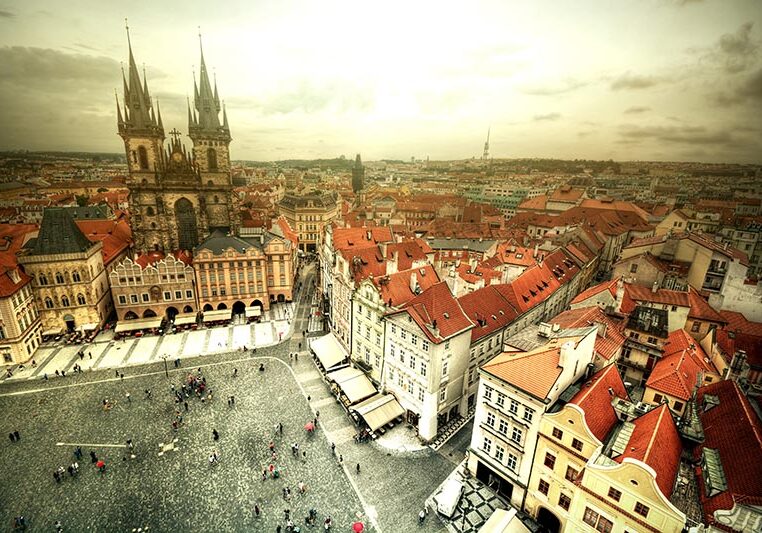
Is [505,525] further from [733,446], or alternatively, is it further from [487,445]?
[733,446]

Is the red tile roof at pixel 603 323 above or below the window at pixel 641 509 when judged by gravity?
above

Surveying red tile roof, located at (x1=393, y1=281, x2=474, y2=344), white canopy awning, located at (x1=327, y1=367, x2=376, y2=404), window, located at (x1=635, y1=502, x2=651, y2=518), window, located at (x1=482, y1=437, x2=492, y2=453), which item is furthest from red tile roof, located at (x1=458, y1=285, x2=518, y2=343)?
window, located at (x1=635, y1=502, x2=651, y2=518)

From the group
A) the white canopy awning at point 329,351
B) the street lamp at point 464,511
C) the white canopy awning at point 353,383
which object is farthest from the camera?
the white canopy awning at point 329,351

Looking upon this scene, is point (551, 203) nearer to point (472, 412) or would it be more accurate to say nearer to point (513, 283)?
point (513, 283)

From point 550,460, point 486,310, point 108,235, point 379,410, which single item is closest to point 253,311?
point 379,410

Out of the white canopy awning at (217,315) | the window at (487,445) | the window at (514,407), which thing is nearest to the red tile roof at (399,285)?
the window at (487,445)

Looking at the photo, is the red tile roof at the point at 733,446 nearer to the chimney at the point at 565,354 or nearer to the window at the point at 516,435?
the chimney at the point at 565,354
